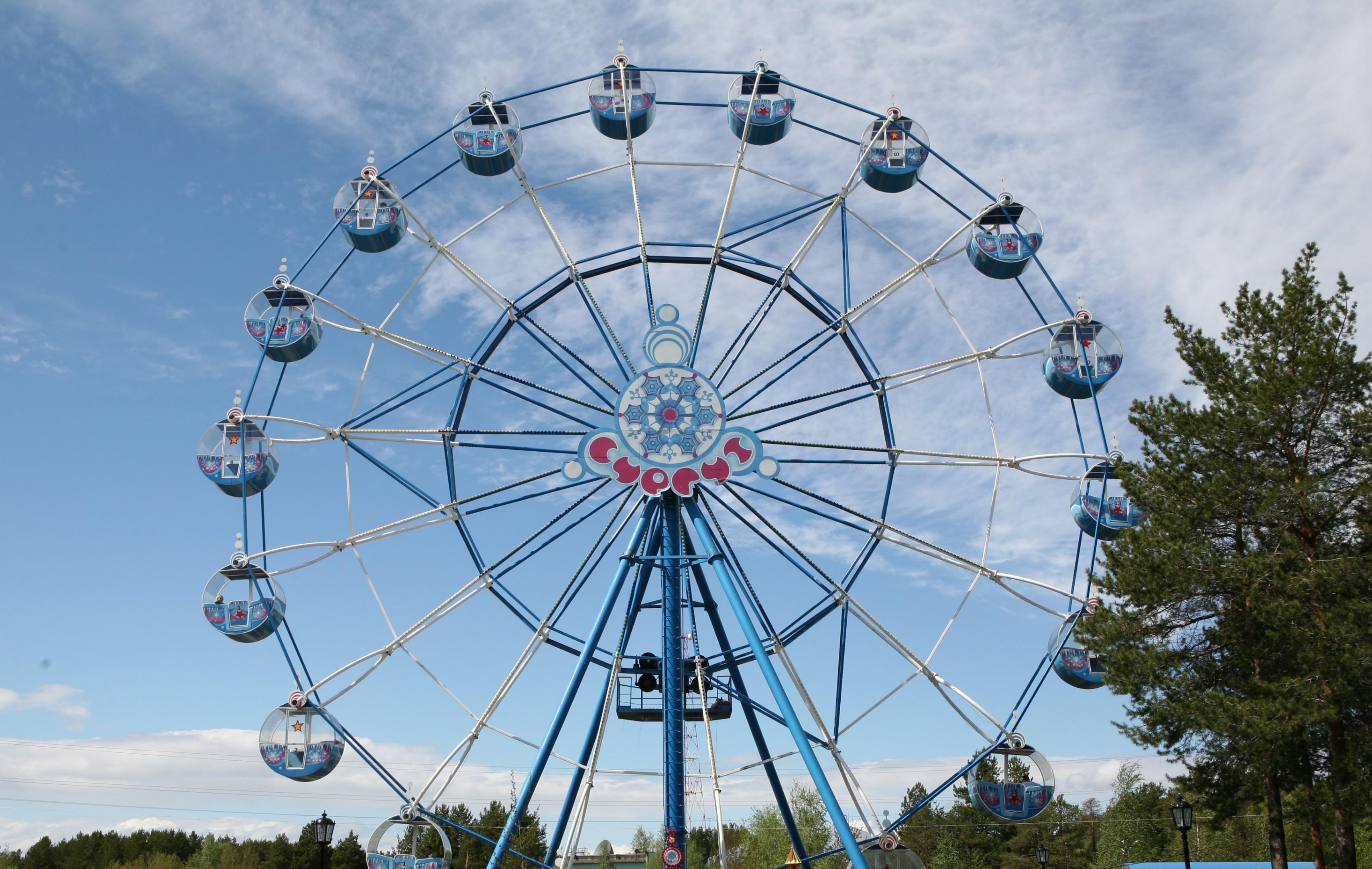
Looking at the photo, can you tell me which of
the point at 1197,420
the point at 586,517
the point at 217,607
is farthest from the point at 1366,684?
the point at 217,607

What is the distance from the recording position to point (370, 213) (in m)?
18.1

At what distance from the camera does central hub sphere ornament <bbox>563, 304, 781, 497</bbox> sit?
16359mm

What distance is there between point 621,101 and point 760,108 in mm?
2285

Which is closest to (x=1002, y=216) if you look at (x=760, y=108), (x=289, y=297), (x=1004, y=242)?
(x=1004, y=242)

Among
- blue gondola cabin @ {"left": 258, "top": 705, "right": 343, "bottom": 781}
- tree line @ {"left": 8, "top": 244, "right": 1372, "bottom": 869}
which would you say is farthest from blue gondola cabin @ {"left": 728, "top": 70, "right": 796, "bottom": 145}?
blue gondola cabin @ {"left": 258, "top": 705, "right": 343, "bottom": 781}

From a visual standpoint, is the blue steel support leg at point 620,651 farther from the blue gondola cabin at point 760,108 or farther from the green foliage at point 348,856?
the green foliage at point 348,856

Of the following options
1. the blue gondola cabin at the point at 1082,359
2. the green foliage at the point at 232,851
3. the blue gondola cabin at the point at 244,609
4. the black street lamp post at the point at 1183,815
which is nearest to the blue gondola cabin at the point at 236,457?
the blue gondola cabin at the point at 244,609

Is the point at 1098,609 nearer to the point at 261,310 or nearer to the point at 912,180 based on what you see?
the point at 912,180

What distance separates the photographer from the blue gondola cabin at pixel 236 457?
16969 millimetres

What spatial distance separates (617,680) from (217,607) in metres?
5.84

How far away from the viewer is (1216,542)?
59.2ft

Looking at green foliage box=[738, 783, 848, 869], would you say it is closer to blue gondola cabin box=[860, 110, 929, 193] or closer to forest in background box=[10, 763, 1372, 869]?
forest in background box=[10, 763, 1372, 869]

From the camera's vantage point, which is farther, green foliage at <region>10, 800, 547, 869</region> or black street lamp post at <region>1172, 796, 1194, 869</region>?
green foliage at <region>10, 800, 547, 869</region>

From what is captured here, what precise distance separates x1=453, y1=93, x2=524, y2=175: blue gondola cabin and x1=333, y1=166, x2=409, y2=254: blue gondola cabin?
1.35m
